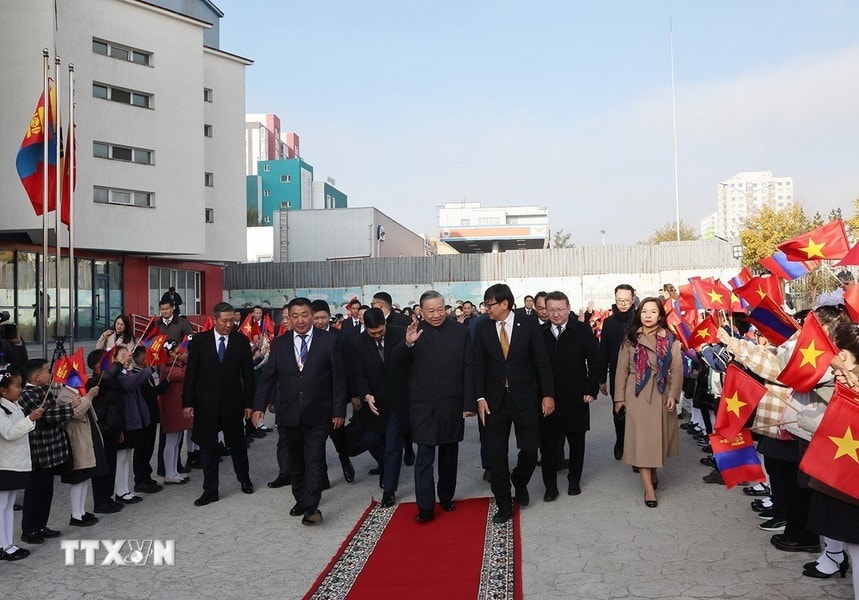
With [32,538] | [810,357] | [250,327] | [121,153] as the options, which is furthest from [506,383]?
[121,153]

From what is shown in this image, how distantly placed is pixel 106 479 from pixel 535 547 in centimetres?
430

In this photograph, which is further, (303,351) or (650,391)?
(303,351)

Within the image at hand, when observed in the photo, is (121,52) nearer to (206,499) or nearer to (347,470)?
(347,470)

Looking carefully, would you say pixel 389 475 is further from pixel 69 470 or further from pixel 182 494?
pixel 69 470

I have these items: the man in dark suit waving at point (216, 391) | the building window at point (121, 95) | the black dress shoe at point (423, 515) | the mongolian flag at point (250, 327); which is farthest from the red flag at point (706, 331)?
the building window at point (121, 95)

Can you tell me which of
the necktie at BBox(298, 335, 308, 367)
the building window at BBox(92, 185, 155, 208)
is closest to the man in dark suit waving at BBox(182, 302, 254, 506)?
the necktie at BBox(298, 335, 308, 367)

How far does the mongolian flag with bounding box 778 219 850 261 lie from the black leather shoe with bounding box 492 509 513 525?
3.28 m

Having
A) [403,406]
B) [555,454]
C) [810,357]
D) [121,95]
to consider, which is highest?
[121,95]

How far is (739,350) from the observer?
5.18 meters

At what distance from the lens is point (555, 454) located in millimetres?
7453

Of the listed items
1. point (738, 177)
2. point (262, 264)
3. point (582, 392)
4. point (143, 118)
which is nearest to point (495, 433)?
point (582, 392)

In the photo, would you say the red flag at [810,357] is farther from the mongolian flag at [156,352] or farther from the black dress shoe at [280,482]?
the mongolian flag at [156,352]

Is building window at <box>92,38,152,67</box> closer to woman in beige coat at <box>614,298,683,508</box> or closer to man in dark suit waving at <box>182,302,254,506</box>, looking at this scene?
man in dark suit waving at <box>182,302,254,506</box>

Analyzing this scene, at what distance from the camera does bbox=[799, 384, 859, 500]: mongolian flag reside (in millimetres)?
3938
